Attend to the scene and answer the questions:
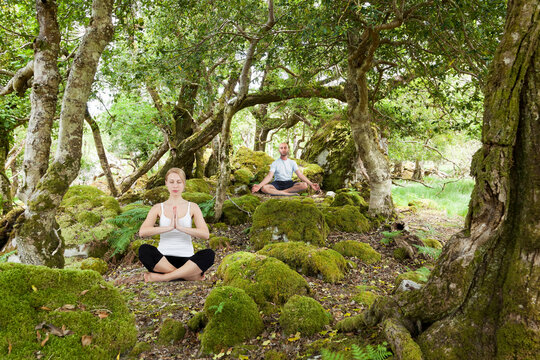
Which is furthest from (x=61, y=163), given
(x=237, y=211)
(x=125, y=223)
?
(x=237, y=211)

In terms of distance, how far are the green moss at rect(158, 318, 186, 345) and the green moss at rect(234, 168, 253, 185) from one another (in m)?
9.25

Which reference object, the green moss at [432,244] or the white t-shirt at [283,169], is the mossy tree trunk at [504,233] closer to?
the green moss at [432,244]

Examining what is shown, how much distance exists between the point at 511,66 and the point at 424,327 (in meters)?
2.02

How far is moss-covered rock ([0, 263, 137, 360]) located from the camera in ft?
6.94

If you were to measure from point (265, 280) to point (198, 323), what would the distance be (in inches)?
42.4

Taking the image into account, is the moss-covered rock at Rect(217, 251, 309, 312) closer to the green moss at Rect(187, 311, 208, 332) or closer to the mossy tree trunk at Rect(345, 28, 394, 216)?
the green moss at Rect(187, 311, 208, 332)

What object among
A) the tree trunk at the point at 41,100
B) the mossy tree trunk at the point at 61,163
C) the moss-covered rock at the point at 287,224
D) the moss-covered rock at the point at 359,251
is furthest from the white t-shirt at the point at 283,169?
the tree trunk at the point at 41,100

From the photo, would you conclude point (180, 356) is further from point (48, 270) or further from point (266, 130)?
point (266, 130)

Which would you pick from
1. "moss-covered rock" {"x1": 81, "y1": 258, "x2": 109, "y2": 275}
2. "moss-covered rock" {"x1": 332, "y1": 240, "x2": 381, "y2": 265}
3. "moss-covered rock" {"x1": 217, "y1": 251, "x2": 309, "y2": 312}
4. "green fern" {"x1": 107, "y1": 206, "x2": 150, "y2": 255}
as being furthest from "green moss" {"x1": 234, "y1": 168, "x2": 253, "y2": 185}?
"moss-covered rock" {"x1": 217, "y1": 251, "x2": 309, "y2": 312}

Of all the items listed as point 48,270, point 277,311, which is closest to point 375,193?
point 277,311

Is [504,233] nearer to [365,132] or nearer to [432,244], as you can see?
[432,244]

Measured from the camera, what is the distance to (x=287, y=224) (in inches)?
263

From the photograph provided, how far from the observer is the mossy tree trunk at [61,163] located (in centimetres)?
385

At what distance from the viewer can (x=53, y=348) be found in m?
2.14
